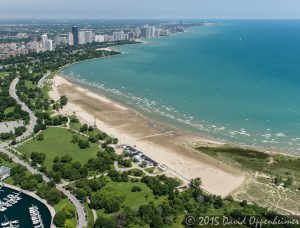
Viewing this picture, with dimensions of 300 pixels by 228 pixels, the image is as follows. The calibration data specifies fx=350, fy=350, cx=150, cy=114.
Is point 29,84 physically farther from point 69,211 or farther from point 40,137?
point 69,211

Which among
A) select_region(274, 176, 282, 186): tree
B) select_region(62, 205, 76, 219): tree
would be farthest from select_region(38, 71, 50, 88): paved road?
select_region(274, 176, 282, 186): tree

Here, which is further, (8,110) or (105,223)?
(8,110)

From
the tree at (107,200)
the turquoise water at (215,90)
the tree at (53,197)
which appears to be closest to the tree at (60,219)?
the tree at (53,197)

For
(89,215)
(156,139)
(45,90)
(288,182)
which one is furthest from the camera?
(45,90)

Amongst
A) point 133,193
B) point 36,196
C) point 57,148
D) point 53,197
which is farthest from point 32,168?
point 133,193

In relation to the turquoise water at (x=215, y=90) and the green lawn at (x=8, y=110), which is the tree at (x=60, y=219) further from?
the green lawn at (x=8, y=110)

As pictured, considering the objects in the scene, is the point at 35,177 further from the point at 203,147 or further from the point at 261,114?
the point at 261,114
